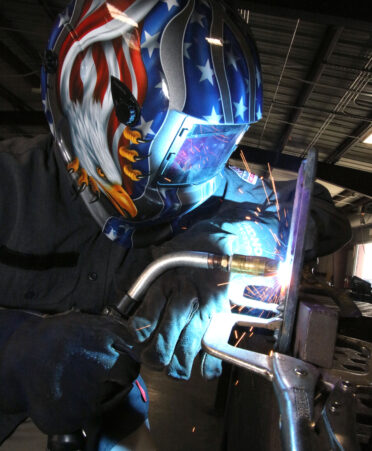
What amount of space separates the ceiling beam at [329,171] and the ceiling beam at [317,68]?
1.64ft

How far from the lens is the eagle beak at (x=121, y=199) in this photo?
51.6 inches

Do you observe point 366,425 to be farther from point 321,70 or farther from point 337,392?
point 321,70

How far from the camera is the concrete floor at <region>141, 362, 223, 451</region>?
2.36 metres

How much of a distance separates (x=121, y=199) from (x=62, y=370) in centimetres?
70

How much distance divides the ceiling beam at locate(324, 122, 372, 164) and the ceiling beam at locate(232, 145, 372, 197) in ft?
0.81

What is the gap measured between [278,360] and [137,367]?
16.9 inches

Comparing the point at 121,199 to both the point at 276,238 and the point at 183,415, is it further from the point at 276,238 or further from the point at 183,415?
the point at 183,415

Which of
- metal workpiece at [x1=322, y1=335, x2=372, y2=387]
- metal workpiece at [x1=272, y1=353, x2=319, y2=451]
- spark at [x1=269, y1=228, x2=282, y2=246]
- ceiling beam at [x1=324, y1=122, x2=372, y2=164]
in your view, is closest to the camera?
metal workpiece at [x1=272, y1=353, x2=319, y2=451]

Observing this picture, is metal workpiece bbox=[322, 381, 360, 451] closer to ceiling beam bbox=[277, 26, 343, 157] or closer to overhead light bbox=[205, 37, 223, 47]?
overhead light bbox=[205, 37, 223, 47]

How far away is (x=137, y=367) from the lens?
95 cm

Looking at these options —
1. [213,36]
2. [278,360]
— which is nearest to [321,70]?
[213,36]

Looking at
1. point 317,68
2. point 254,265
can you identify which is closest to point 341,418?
point 254,265

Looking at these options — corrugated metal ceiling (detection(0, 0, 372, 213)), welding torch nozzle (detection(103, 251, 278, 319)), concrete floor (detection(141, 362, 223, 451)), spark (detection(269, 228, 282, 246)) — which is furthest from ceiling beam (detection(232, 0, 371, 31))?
concrete floor (detection(141, 362, 223, 451))

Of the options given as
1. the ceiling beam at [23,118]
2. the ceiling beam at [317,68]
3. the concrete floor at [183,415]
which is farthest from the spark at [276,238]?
the ceiling beam at [23,118]
